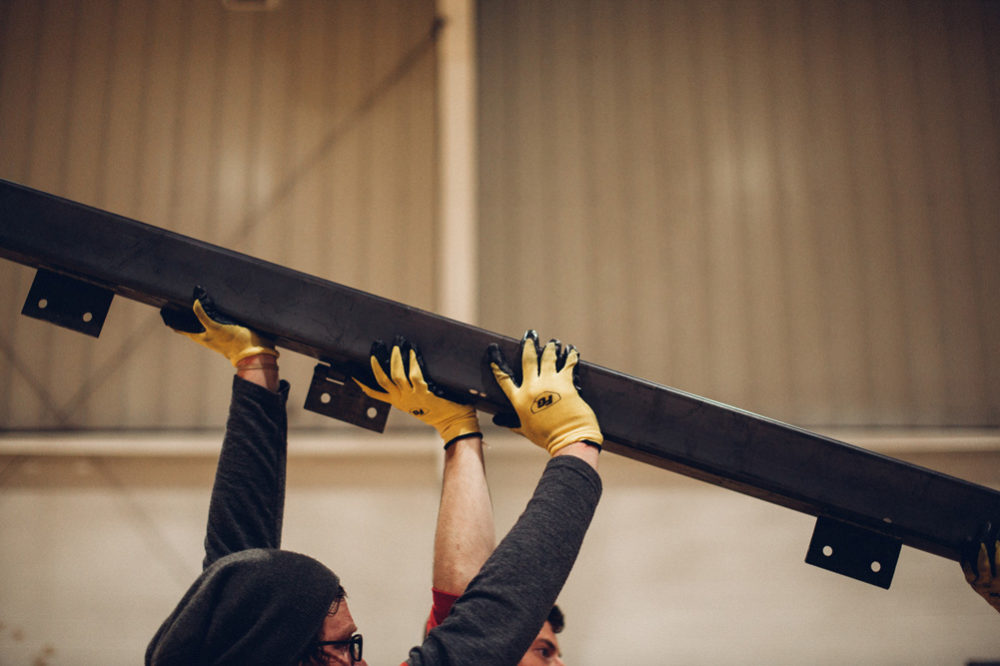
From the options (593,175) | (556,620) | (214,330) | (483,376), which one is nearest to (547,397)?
(483,376)

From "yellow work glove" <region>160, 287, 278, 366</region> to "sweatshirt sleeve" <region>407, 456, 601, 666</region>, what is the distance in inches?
25.0

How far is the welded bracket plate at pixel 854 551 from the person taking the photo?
103cm

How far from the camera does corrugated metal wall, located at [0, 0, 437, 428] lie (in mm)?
2248

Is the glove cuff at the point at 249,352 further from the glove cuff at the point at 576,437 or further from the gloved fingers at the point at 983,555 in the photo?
the gloved fingers at the point at 983,555

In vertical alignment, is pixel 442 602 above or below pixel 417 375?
below

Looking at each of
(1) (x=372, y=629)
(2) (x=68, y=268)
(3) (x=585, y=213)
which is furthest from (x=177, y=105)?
(1) (x=372, y=629)

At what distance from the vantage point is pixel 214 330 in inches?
40.6

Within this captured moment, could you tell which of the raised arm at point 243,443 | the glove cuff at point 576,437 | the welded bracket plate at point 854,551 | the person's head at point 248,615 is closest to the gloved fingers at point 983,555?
the welded bracket plate at point 854,551

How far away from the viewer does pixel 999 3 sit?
254 centimetres

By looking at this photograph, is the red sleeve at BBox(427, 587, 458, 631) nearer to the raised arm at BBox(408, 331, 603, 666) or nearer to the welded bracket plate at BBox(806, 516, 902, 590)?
the raised arm at BBox(408, 331, 603, 666)

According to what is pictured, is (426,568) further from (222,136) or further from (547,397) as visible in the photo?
(222,136)

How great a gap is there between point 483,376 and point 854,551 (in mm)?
830

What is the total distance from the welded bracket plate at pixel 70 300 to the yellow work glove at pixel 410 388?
1.82 ft

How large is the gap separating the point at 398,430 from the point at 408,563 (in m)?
0.51
